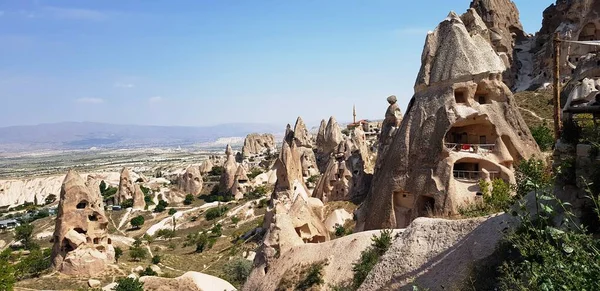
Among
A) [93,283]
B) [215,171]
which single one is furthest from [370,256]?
[215,171]

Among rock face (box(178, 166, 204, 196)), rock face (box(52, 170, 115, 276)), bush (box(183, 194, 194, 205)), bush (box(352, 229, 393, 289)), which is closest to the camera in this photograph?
bush (box(352, 229, 393, 289))

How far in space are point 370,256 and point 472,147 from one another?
7096mm

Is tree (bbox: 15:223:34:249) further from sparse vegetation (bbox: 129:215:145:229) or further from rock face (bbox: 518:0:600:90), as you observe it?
rock face (bbox: 518:0:600:90)

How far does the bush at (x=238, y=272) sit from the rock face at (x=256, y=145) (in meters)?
58.8

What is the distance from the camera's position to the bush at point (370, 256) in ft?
42.9

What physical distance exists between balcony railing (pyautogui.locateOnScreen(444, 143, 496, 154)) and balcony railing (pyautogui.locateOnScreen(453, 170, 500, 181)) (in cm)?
79

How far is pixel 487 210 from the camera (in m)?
14.0

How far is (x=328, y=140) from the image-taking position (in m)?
56.2

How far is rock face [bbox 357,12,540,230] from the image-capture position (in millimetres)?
17297

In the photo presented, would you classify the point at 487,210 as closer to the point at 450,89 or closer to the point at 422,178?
the point at 422,178

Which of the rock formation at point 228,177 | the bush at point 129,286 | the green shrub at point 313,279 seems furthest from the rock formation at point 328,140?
the green shrub at point 313,279

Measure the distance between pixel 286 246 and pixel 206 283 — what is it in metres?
6.00

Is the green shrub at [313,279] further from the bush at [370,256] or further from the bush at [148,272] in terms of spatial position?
the bush at [148,272]

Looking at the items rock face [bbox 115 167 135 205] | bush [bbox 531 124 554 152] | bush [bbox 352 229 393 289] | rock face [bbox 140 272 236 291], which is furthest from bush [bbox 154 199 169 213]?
bush [bbox 352 229 393 289]
